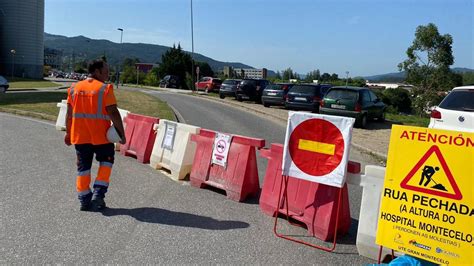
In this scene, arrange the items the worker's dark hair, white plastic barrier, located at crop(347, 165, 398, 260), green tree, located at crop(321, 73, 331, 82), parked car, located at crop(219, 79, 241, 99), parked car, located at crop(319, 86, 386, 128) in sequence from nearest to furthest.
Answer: white plastic barrier, located at crop(347, 165, 398, 260) → the worker's dark hair → parked car, located at crop(319, 86, 386, 128) → parked car, located at crop(219, 79, 241, 99) → green tree, located at crop(321, 73, 331, 82)

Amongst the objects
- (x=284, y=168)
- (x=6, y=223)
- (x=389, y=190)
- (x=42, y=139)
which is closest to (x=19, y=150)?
(x=42, y=139)

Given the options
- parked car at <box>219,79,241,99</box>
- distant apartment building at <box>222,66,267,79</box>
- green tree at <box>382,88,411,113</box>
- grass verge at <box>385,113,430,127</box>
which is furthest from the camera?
distant apartment building at <box>222,66,267,79</box>

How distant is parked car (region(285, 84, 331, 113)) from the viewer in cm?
2152

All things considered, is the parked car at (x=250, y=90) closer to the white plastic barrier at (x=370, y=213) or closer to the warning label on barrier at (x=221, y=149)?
the warning label on barrier at (x=221, y=149)

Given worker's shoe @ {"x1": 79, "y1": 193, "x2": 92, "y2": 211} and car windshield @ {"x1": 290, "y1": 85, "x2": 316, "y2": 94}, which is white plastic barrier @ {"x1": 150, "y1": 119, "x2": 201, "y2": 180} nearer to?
worker's shoe @ {"x1": 79, "y1": 193, "x2": 92, "y2": 211}

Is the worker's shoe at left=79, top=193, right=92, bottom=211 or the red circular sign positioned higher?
the red circular sign

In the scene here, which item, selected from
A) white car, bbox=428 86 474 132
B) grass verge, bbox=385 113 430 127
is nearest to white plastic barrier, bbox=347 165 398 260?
white car, bbox=428 86 474 132

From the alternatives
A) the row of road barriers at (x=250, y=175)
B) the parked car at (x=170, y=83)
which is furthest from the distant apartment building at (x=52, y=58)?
the row of road barriers at (x=250, y=175)

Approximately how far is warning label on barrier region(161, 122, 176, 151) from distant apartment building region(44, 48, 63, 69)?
15807 cm

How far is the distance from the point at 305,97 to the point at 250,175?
1619 centimetres

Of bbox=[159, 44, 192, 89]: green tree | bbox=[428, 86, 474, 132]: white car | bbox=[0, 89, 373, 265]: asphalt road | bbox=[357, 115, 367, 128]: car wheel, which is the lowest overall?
bbox=[0, 89, 373, 265]: asphalt road

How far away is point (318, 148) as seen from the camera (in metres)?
4.83

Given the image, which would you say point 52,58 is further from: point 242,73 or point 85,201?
point 85,201

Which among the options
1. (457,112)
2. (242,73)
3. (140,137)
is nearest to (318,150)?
(457,112)
